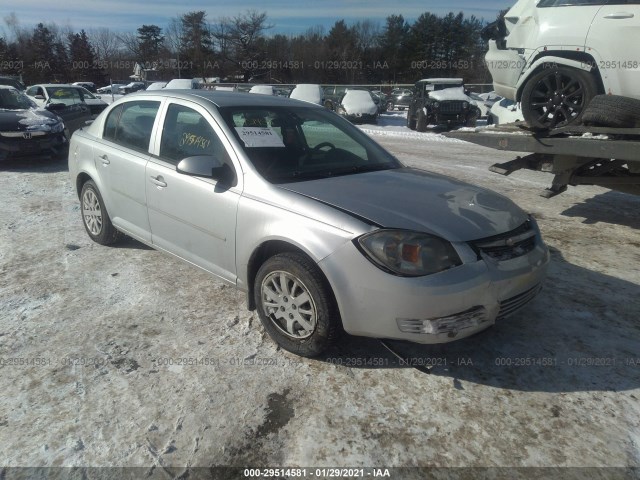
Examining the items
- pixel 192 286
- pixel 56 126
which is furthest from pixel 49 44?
pixel 192 286

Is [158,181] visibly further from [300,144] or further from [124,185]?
[300,144]

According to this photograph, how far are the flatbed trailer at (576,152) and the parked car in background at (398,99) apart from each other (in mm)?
24474

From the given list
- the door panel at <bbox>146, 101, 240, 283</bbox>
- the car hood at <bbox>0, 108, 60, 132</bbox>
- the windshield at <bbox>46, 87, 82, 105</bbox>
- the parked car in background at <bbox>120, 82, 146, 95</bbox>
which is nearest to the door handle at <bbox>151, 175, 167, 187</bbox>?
the door panel at <bbox>146, 101, 240, 283</bbox>

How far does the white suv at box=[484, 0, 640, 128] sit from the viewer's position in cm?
512

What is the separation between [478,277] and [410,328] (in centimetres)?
48

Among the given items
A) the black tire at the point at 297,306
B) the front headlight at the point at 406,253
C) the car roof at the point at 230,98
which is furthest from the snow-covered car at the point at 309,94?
the front headlight at the point at 406,253

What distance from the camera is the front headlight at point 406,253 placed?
2.55 metres

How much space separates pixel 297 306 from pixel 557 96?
477cm

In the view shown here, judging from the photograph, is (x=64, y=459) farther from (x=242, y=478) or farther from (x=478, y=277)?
(x=478, y=277)

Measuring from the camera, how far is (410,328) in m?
2.60

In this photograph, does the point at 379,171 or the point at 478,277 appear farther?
A: the point at 379,171

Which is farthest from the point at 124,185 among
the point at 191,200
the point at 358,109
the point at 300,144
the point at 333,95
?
the point at 333,95

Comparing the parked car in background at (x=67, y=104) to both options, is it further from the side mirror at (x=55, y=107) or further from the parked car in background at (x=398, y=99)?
the parked car in background at (x=398, y=99)

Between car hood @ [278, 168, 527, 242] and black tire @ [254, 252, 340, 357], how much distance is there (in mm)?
445
